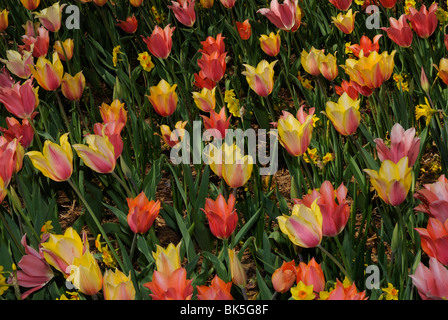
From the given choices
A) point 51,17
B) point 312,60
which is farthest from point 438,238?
point 51,17

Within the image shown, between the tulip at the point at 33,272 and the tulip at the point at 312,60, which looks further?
the tulip at the point at 312,60

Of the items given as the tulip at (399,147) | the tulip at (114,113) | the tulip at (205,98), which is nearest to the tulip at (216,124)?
the tulip at (205,98)

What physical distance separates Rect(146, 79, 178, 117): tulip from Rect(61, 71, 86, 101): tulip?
428mm

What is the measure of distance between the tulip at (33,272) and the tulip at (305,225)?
659 millimetres

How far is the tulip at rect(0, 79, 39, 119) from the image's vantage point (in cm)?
205

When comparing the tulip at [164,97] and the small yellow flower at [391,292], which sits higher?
the tulip at [164,97]

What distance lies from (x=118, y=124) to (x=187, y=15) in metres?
1.17

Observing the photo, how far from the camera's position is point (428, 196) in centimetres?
132

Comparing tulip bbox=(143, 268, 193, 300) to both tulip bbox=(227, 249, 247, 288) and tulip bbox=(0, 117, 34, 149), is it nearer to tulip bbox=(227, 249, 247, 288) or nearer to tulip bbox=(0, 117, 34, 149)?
tulip bbox=(227, 249, 247, 288)

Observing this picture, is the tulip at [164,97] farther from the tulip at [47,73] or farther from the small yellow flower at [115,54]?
the small yellow flower at [115,54]

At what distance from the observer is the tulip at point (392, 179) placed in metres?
1.36

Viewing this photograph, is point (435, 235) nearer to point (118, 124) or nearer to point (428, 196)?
point (428, 196)

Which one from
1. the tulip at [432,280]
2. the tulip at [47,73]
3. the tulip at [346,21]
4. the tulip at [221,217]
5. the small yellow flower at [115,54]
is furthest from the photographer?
the small yellow flower at [115,54]
